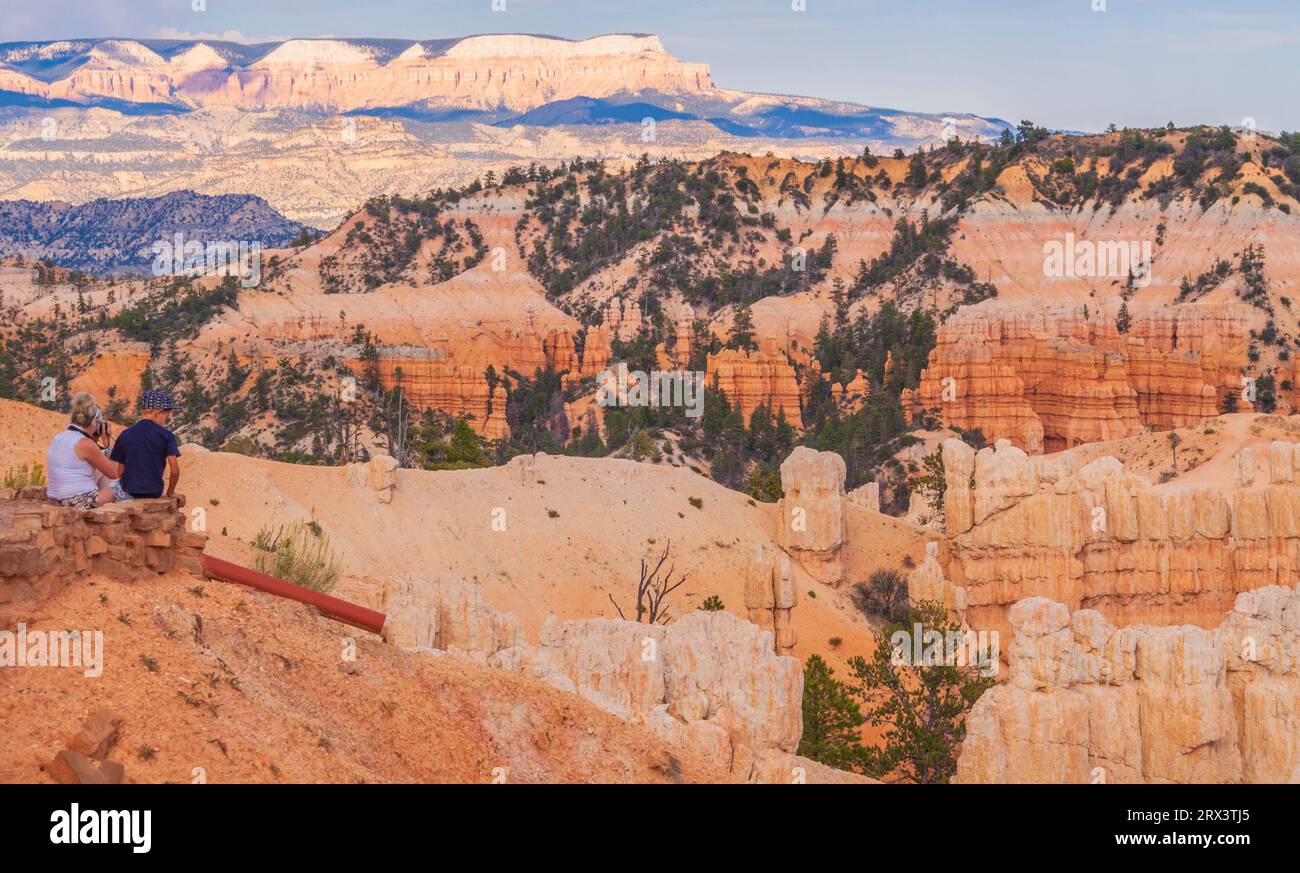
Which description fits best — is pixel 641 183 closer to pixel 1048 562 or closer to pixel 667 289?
pixel 667 289

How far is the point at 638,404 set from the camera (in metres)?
81.7

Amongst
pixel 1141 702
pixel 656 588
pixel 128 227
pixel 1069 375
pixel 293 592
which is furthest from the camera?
pixel 128 227

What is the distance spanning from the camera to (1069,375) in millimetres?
85312

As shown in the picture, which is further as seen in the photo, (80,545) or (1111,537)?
(1111,537)

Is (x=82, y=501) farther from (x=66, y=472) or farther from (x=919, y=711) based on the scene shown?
(x=919, y=711)

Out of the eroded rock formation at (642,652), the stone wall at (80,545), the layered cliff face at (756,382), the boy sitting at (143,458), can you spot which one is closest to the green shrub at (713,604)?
the eroded rock formation at (642,652)

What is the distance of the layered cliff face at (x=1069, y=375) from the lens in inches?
3307

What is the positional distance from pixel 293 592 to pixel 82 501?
2.06 m

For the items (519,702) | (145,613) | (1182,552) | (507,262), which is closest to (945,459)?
(1182,552)

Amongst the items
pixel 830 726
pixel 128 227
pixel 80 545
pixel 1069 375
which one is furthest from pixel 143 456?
pixel 128 227

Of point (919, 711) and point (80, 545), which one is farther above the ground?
point (80, 545)

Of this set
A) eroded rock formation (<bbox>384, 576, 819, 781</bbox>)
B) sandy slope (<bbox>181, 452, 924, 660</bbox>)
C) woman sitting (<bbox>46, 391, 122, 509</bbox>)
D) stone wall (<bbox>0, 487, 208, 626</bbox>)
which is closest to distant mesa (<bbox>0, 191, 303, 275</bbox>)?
sandy slope (<bbox>181, 452, 924, 660</bbox>)

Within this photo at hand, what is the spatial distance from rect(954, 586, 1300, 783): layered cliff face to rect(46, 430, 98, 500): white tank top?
17435mm
